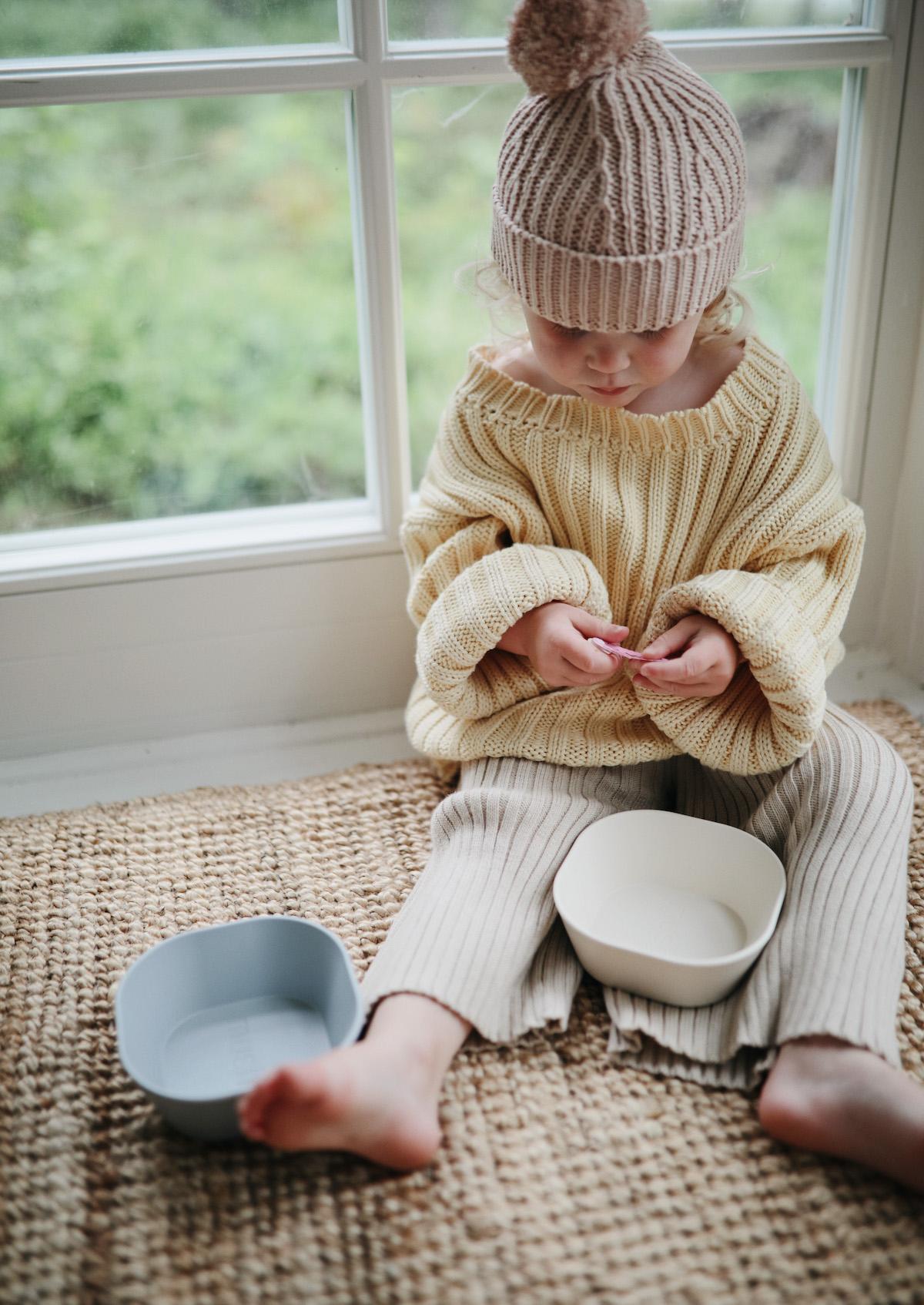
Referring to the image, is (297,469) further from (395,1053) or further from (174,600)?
(395,1053)

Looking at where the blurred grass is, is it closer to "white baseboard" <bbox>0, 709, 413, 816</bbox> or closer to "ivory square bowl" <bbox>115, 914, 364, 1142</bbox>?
"white baseboard" <bbox>0, 709, 413, 816</bbox>

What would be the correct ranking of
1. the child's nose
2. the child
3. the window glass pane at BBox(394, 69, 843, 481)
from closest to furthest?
1. the child
2. the child's nose
3. the window glass pane at BBox(394, 69, 843, 481)

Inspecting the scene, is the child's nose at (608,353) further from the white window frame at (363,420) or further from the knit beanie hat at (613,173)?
the white window frame at (363,420)

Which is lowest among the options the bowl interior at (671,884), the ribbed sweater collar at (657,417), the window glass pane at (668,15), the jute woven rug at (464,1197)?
the jute woven rug at (464,1197)

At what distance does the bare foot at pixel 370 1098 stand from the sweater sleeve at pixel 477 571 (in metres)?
0.33

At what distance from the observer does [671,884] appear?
108 cm

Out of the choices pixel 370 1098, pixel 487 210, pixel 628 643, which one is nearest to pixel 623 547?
pixel 628 643

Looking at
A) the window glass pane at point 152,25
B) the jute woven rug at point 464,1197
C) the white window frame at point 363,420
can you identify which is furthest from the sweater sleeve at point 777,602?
the window glass pane at point 152,25

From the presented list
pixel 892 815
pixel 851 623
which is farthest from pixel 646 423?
pixel 851 623

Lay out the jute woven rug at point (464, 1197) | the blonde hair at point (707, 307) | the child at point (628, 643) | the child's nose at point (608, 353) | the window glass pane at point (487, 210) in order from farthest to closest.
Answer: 1. the window glass pane at point (487, 210)
2. the blonde hair at point (707, 307)
3. the child's nose at point (608, 353)
4. the child at point (628, 643)
5. the jute woven rug at point (464, 1197)

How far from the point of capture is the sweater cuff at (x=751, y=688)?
1008 mm

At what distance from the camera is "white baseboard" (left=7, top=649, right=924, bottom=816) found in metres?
1.31

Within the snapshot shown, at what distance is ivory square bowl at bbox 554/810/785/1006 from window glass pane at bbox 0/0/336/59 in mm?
858

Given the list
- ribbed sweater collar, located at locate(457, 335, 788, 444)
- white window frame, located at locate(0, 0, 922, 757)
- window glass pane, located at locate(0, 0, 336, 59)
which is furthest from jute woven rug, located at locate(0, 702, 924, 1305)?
window glass pane, located at locate(0, 0, 336, 59)
